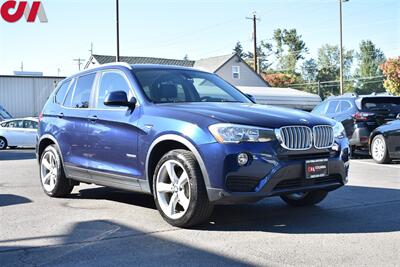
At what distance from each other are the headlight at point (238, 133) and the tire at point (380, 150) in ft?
25.3

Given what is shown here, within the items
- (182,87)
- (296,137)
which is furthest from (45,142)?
(296,137)

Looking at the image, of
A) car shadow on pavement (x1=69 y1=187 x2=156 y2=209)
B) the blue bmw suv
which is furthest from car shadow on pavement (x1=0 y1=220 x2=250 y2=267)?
car shadow on pavement (x1=69 y1=187 x2=156 y2=209)

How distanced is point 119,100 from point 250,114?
60.3 inches

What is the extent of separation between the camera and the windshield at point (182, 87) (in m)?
6.26

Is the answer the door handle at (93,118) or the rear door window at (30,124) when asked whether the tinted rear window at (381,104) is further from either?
the rear door window at (30,124)

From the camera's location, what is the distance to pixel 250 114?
17.9 ft

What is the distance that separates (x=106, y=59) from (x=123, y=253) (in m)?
44.9

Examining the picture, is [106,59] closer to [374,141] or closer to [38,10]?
[38,10]

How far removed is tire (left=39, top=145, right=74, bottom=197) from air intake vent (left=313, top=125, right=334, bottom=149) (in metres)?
3.65

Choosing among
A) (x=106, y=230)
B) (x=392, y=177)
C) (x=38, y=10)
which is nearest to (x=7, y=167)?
(x=106, y=230)

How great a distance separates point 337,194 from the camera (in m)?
7.60

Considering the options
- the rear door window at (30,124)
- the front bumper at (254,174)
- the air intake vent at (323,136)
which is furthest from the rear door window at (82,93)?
the rear door window at (30,124)

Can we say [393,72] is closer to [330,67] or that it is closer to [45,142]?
[45,142]

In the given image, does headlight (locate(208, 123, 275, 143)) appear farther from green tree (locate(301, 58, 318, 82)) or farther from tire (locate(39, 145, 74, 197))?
green tree (locate(301, 58, 318, 82))
